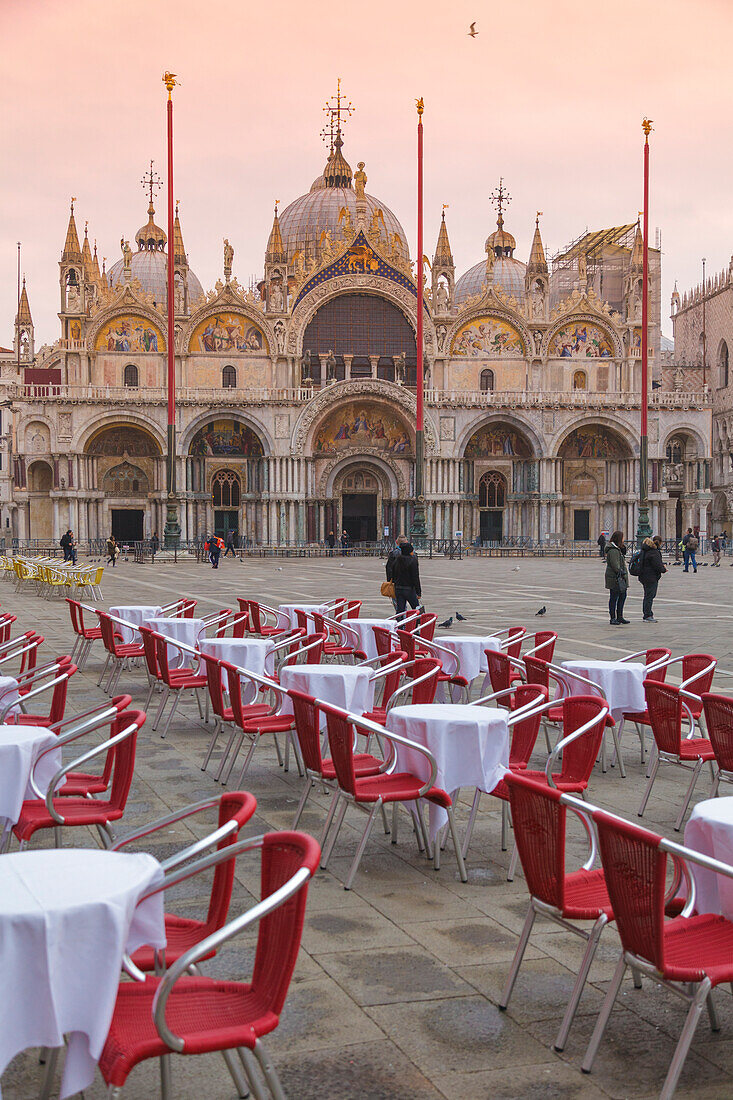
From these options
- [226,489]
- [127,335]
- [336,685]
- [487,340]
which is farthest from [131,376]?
[336,685]

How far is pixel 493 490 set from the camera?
177ft

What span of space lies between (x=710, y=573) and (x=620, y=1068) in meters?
31.0

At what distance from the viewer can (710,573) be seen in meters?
33.1

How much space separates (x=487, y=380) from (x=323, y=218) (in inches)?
532

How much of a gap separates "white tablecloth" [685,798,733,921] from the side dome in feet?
196

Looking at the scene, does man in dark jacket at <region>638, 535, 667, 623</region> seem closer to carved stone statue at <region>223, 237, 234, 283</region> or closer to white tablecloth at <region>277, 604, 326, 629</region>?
white tablecloth at <region>277, 604, 326, 629</region>

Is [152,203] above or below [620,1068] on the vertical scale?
above

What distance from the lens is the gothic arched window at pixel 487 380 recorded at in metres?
53.8

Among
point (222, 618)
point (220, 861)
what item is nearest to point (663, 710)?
point (220, 861)

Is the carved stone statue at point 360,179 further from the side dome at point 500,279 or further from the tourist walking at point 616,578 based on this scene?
the tourist walking at point 616,578

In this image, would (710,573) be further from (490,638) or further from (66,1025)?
(66,1025)

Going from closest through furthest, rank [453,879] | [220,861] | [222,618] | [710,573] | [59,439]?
[220,861]
[453,879]
[222,618]
[710,573]
[59,439]

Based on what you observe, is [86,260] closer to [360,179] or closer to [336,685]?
[360,179]

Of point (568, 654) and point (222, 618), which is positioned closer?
point (222, 618)
